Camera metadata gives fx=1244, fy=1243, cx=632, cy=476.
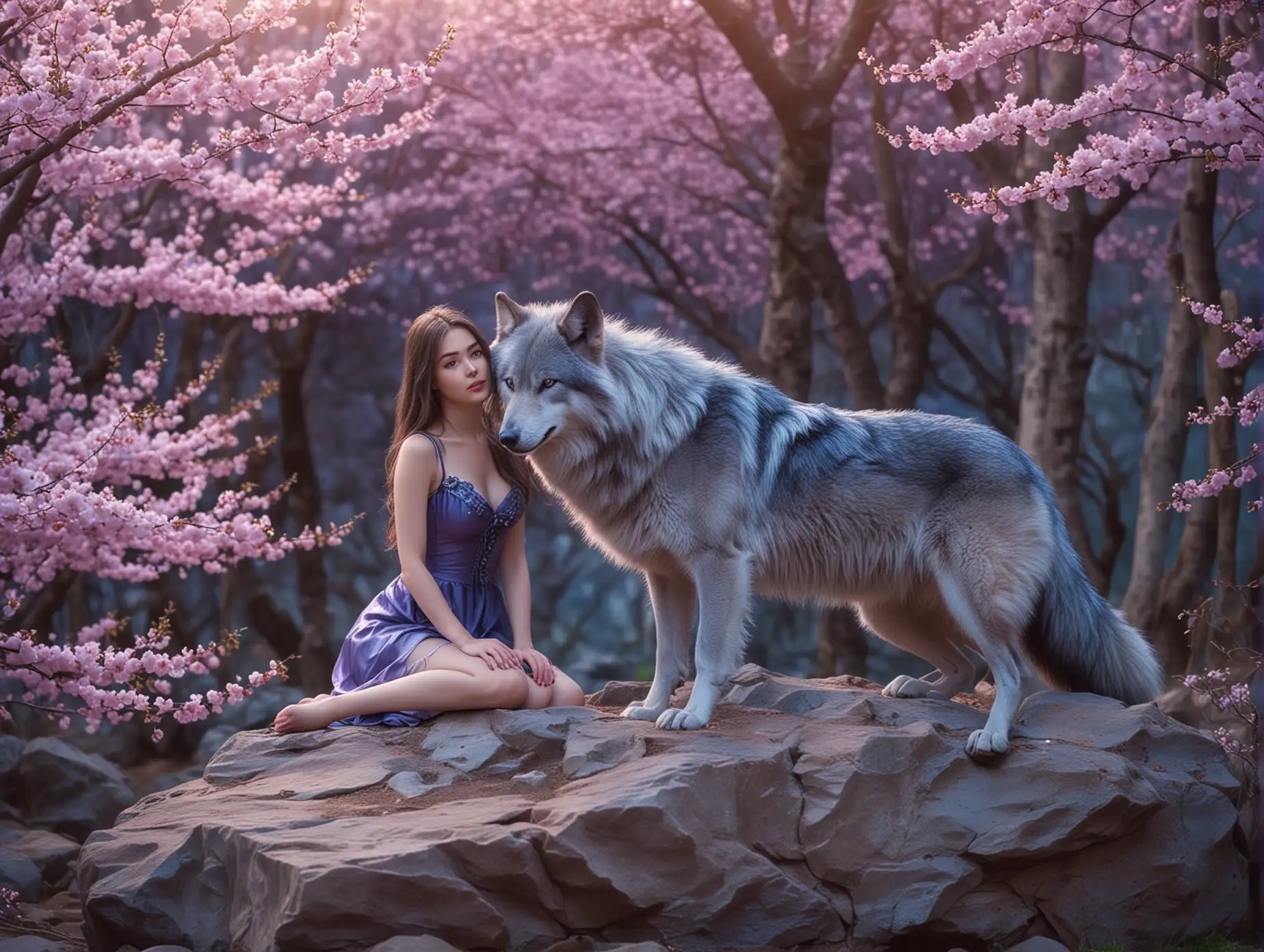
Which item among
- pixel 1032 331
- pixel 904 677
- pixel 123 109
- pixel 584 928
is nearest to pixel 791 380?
pixel 1032 331

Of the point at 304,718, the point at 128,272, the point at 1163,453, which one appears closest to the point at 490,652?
the point at 304,718

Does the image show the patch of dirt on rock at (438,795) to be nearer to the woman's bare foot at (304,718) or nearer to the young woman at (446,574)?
the young woman at (446,574)

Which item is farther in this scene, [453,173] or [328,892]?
[453,173]

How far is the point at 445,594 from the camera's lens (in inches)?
192

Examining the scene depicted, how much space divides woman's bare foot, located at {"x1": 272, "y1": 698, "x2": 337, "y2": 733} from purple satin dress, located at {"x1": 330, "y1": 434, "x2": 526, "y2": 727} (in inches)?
2.6

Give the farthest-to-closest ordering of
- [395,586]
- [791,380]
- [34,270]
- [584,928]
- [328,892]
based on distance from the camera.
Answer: [791,380], [34,270], [395,586], [584,928], [328,892]

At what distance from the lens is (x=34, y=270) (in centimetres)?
700

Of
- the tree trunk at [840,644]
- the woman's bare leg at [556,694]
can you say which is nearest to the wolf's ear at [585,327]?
the woman's bare leg at [556,694]

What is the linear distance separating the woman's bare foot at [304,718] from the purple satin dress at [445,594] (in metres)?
0.07

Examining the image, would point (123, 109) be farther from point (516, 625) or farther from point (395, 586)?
point (516, 625)

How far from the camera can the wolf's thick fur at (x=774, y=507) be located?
4.37 meters

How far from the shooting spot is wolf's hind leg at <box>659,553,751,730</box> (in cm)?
434

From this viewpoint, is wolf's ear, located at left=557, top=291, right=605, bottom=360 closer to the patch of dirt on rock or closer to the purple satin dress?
the purple satin dress

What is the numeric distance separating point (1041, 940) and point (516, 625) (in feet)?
7.27
